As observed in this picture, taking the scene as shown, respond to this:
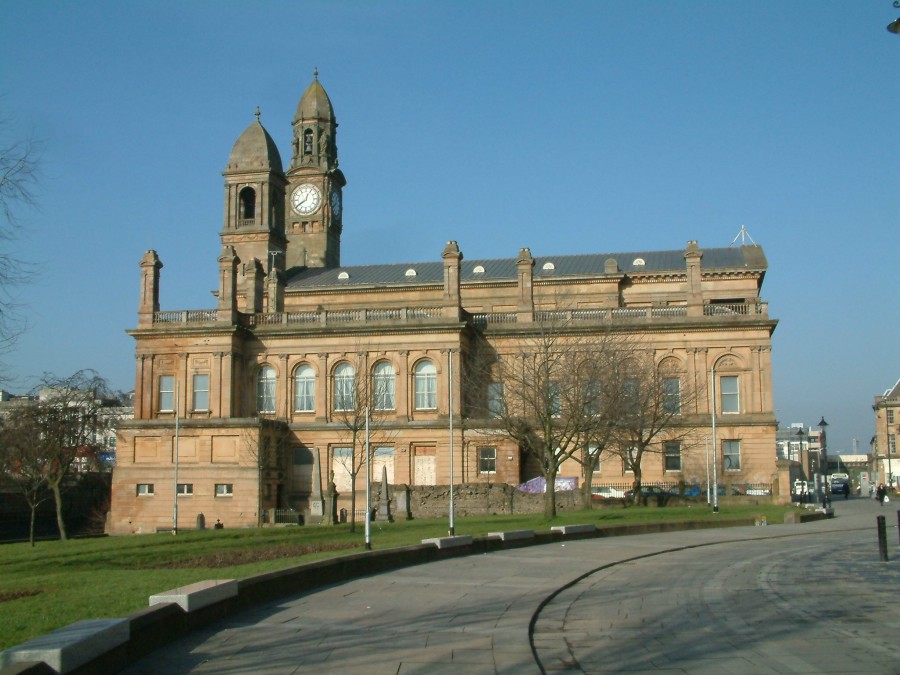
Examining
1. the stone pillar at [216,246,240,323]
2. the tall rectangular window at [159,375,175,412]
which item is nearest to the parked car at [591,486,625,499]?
the stone pillar at [216,246,240,323]

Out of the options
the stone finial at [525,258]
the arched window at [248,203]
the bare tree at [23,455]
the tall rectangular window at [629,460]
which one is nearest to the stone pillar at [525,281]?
the stone finial at [525,258]

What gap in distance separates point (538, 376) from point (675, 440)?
60.6ft

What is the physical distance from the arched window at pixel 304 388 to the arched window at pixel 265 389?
1.66m

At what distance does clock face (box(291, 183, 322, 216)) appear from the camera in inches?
3932

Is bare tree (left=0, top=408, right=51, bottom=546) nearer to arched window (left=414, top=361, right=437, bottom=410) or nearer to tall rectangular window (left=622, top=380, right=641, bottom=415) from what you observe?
arched window (left=414, top=361, right=437, bottom=410)

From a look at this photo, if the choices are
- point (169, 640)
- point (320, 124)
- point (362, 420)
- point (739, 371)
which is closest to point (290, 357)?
point (362, 420)

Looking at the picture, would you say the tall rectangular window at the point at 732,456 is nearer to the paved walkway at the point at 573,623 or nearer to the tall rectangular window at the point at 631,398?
the tall rectangular window at the point at 631,398

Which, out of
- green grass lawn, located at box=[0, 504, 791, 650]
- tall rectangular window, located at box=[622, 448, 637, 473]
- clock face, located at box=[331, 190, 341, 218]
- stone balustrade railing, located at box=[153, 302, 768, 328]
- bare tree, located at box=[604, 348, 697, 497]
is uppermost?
clock face, located at box=[331, 190, 341, 218]

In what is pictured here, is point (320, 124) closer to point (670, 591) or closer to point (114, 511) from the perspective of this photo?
point (114, 511)

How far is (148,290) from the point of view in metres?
68.5

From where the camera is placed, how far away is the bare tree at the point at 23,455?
2124 inches

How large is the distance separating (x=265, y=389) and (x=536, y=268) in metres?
23.8

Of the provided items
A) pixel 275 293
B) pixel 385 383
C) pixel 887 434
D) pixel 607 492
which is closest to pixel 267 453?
pixel 385 383

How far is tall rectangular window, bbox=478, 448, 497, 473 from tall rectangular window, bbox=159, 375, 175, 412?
21.1 m
